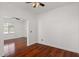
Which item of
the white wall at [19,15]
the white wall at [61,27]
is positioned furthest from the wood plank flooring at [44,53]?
the white wall at [19,15]

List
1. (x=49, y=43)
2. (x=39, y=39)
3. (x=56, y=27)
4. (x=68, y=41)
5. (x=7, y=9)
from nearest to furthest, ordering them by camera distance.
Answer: (x=7, y=9), (x=68, y=41), (x=56, y=27), (x=49, y=43), (x=39, y=39)

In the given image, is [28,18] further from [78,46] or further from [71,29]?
[78,46]

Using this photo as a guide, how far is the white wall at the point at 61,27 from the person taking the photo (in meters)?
4.82

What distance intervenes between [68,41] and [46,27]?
1670mm

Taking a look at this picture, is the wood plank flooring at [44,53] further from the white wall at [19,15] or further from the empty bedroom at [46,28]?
the white wall at [19,15]

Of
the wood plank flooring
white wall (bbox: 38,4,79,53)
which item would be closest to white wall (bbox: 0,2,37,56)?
white wall (bbox: 38,4,79,53)

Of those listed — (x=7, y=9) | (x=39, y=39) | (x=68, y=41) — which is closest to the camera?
(x=7, y=9)

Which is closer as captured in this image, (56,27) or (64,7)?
(64,7)

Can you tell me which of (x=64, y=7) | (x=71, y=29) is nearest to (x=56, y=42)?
(x=71, y=29)

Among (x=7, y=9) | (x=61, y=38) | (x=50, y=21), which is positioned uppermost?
(x=7, y=9)

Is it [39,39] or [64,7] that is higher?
[64,7]

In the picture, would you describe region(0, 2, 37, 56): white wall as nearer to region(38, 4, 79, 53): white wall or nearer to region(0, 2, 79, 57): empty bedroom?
region(0, 2, 79, 57): empty bedroom

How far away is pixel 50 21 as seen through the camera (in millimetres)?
5914

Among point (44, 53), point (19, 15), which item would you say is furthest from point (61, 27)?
point (19, 15)
